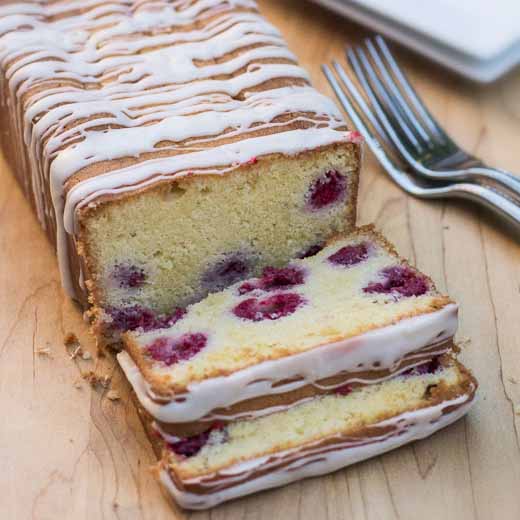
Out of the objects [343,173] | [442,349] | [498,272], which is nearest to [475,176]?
[498,272]

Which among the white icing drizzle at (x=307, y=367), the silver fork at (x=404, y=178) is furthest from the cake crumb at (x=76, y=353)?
the silver fork at (x=404, y=178)

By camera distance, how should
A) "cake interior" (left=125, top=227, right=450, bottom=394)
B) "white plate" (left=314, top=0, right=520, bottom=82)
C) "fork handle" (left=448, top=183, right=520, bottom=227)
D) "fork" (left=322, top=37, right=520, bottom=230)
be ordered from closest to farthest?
"cake interior" (left=125, top=227, right=450, bottom=394) → "fork handle" (left=448, top=183, right=520, bottom=227) → "fork" (left=322, top=37, right=520, bottom=230) → "white plate" (left=314, top=0, right=520, bottom=82)

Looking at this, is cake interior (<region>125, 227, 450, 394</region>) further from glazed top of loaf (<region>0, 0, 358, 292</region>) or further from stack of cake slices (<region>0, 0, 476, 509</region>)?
glazed top of loaf (<region>0, 0, 358, 292</region>)

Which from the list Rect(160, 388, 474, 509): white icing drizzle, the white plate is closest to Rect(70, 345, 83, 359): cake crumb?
Rect(160, 388, 474, 509): white icing drizzle

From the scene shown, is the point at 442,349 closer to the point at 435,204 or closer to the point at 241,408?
the point at 241,408

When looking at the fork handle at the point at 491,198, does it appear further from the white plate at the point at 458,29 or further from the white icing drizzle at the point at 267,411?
the white icing drizzle at the point at 267,411
